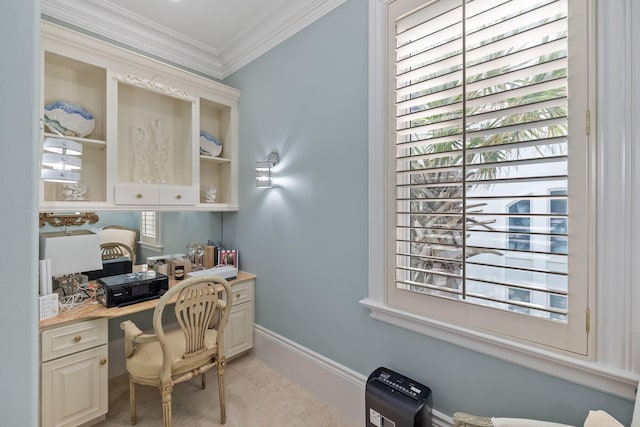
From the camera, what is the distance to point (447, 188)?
4.73 feet

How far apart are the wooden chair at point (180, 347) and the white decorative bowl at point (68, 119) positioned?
4.68ft

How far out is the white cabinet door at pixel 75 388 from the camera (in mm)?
1574

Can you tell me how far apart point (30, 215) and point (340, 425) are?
2056mm

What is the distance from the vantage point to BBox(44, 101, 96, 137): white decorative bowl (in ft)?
6.31

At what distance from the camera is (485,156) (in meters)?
1.33

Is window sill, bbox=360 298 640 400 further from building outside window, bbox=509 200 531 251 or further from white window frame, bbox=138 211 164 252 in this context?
white window frame, bbox=138 211 164 252

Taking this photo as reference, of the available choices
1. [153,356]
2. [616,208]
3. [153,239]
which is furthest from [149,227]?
[616,208]

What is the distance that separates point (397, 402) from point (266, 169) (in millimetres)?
1875

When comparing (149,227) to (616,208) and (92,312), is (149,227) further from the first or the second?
(616,208)

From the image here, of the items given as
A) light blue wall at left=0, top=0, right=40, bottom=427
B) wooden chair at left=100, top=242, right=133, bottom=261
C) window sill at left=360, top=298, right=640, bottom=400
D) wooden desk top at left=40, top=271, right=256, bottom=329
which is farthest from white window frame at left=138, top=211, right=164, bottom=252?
light blue wall at left=0, top=0, right=40, bottom=427

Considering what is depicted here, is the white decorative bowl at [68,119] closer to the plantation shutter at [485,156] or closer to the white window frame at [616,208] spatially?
the plantation shutter at [485,156]

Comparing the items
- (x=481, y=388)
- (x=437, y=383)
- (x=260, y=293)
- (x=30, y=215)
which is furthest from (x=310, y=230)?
(x=30, y=215)

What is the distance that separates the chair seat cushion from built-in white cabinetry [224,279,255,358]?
48 cm

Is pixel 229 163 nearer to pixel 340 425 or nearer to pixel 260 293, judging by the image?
pixel 260 293
